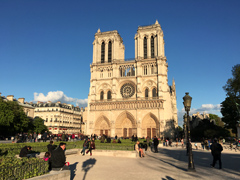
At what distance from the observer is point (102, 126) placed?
4678 centimetres

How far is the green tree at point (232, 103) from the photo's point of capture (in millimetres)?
28312

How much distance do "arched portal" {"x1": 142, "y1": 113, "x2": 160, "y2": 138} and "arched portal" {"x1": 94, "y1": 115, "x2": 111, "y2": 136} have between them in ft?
27.5

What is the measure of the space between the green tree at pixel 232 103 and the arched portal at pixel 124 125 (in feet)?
61.5

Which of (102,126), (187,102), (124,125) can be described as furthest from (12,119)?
(187,102)

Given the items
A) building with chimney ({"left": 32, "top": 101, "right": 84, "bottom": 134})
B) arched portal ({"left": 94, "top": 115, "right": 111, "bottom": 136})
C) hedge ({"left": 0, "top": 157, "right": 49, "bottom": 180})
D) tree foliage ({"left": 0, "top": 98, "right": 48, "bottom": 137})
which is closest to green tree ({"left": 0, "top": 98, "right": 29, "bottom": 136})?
tree foliage ({"left": 0, "top": 98, "right": 48, "bottom": 137})

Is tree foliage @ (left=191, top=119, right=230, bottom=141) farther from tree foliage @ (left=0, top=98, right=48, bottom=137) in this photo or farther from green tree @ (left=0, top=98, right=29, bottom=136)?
green tree @ (left=0, top=98, right=29, bottom=136)

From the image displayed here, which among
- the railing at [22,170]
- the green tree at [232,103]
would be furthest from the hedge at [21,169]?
the green tree at [232,103]

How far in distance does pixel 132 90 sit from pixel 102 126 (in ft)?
35.5

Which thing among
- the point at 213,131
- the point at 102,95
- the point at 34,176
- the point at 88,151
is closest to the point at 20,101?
the point at 102,95

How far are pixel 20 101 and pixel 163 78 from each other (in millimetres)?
34151

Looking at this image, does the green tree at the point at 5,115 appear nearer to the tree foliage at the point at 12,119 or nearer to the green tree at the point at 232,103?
the tree foliage at the point at 12,119

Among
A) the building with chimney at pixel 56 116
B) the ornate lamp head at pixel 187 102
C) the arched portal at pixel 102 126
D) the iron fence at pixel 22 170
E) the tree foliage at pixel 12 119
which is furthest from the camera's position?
the building with chimney at pixel 56 116

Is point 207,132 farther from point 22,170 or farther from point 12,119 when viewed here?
point 22,170

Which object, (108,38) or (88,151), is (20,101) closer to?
(108,38)
